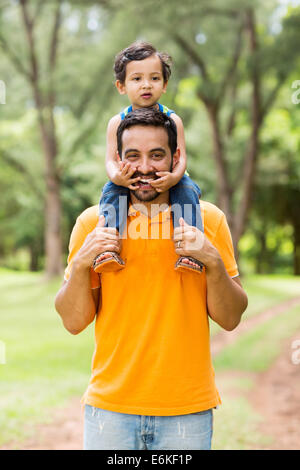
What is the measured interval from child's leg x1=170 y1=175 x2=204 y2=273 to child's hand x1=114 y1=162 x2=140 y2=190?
8.9 inches

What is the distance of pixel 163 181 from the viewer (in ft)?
7.20

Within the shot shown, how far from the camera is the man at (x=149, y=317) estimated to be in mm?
2121

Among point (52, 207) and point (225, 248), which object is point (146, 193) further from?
point (52, 207)

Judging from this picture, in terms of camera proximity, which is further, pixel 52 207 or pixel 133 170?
pixel 52 207

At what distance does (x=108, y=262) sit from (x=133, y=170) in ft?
1.31

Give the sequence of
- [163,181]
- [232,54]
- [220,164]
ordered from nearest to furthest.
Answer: [163,181] → [232,54] → [220,164]

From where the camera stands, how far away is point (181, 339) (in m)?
2.16

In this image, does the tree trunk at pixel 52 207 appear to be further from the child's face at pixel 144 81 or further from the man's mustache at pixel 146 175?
the man's mustache at pixel 146 175

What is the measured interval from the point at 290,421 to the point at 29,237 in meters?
29.7

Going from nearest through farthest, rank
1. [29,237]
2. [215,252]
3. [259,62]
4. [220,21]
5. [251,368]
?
[215,252] → [251,368] → [259,62] → [220,21] → [29,237]

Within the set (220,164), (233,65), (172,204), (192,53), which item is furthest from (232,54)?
(172,204)

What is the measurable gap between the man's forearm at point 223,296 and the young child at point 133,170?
0.08 meters

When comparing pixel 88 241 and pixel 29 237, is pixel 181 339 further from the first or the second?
pixel 29 237

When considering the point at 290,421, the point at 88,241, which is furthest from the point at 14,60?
the point at 88,241
